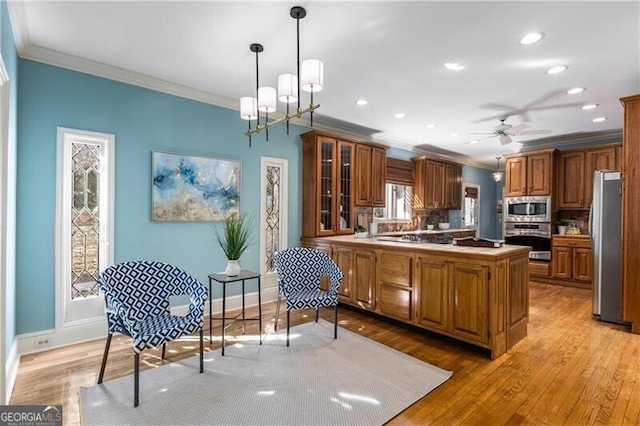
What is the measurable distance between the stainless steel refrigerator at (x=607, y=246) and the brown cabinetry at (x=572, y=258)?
1861 millimetres

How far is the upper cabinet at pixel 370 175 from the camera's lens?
535 centimetres

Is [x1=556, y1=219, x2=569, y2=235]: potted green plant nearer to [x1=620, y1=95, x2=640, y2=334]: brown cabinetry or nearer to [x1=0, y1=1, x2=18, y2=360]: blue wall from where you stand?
[x1=620, y1=95, x2=640, y2=334]: brown cabinetry

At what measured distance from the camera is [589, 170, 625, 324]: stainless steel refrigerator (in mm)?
3824

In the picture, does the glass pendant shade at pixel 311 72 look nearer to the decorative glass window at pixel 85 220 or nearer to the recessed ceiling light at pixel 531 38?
the recessed ceiling light at pixel 531 38

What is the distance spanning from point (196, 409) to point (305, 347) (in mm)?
1169

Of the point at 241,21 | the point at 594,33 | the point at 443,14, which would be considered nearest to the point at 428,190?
the point at 594,33

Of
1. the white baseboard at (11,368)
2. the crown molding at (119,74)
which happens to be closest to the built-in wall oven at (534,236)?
the crown molding at (119,74)

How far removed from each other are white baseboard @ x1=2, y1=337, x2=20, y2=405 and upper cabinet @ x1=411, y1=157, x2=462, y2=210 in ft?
20.7

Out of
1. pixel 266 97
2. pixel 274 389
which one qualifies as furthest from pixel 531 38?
pixel 274 389

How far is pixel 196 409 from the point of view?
6.87ft

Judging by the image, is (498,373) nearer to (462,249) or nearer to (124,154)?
(462,249)

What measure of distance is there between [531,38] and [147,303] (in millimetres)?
3825

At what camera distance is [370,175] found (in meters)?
5.53

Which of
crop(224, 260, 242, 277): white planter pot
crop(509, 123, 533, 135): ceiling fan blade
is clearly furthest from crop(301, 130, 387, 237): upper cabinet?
crop(509, 123, 533, 135): ceiling fan blade
